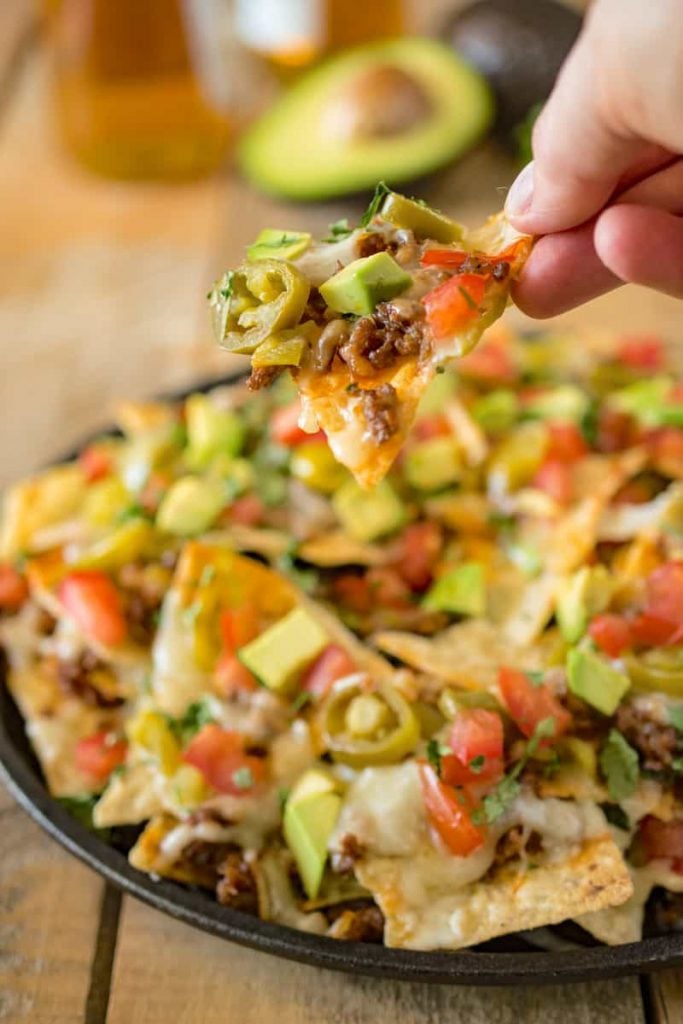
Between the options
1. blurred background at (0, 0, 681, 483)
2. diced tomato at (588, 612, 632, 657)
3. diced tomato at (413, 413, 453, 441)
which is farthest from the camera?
blurred background at (0, 0, 681, 483)

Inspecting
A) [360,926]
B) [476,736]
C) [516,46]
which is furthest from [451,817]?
[516,46]

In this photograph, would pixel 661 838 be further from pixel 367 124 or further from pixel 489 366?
pixel 367 124

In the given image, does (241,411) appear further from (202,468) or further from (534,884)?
(534,884)

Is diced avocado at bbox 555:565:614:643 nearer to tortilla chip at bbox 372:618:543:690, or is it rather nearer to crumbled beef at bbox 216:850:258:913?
tortilla chip at bbox 372:618:543:690

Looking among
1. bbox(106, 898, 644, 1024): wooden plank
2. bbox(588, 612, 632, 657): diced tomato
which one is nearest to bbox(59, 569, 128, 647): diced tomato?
bbox(106, 898, 644, 1024): wooden plank

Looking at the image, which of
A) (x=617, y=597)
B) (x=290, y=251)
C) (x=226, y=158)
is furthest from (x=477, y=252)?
(x=226, y=158)
